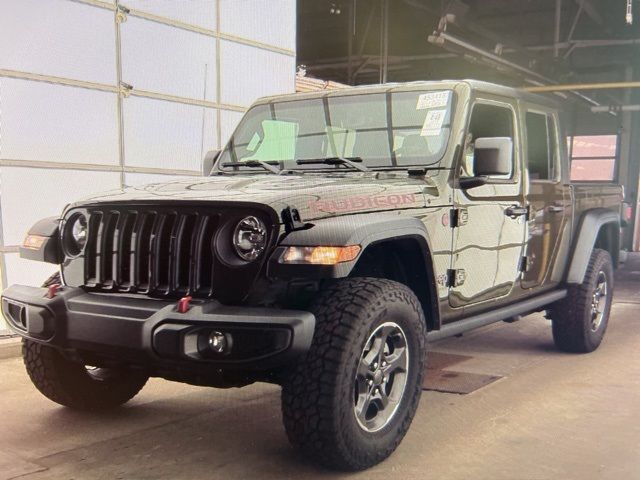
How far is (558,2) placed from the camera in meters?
10.4

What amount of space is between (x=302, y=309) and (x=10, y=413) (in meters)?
2.13

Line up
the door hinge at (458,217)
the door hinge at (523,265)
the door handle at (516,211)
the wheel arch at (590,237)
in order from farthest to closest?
the wheel arch at (590,237), the door hinge at (523,265), the door handle at (516,211), the door hinge at (458,217)

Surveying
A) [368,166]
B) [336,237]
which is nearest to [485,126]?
[368,166]

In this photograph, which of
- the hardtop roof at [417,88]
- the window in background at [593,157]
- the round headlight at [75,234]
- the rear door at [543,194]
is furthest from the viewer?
the window in background at [593,157]

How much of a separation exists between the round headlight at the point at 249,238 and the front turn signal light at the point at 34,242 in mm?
1149

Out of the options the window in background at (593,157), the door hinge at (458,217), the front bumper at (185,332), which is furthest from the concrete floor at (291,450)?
the window in background at (593,157)

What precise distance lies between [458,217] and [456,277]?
334 mm

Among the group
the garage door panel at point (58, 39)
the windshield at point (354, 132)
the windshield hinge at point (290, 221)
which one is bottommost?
the windshield hinge at point (290, 221)

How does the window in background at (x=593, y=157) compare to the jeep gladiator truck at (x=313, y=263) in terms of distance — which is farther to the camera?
the window in background at (x=593, y=157)

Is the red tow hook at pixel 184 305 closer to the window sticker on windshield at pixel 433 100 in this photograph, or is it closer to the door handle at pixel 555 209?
the window sticker on windshield at pixel 433 100

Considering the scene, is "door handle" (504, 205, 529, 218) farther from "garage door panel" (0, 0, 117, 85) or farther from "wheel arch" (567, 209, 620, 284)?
"garage door panel" (0, 0, 117, 85)

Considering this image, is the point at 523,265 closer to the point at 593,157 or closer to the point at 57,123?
the point at 57,123

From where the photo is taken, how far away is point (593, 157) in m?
19.3

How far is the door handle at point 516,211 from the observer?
14.4 feet
